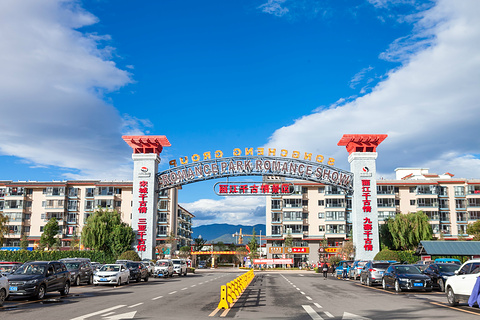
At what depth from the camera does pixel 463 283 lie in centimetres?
1567

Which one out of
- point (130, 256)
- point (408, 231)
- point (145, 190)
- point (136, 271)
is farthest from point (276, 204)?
point (136, 271)

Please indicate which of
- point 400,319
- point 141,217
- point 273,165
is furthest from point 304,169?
point 400,319

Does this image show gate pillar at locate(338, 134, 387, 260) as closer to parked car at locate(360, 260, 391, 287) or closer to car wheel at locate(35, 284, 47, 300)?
parked car at locate(360, 260, 391, 287)

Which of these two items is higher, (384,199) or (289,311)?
(384,199)

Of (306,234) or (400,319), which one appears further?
(306,234)

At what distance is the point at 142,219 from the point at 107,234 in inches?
433

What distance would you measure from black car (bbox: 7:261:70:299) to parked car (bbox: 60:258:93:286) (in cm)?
834

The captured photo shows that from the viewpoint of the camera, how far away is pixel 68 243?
92125 millimetres

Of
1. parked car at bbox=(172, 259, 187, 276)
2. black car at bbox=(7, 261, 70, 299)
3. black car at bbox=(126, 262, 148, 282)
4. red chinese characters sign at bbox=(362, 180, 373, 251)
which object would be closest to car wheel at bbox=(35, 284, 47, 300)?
black car at bbox=(7, 261, 70, 299)

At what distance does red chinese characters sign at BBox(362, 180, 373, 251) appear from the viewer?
49.2m

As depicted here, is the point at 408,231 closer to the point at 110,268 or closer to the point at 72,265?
the point at 110,268

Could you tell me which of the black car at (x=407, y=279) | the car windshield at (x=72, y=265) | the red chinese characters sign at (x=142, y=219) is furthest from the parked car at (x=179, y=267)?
the black car at (x=407, y=279)

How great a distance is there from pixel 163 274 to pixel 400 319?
33.1m

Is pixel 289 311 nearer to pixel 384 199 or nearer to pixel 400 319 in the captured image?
pixel 400 319
